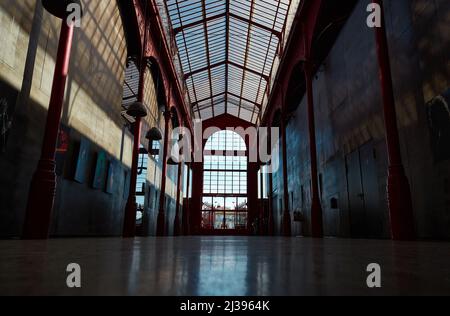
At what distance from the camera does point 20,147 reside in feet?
17.7

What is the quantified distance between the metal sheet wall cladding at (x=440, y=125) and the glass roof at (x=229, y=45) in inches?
321

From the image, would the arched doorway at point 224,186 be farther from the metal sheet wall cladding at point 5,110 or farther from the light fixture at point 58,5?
the light fixture at point 58,5

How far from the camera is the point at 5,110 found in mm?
4969

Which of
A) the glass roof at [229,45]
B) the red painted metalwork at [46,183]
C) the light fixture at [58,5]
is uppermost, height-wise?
the glass roof at [229,45]

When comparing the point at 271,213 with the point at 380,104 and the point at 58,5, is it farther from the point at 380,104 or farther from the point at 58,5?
the point at 58,5

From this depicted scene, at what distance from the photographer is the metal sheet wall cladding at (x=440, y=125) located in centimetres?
517

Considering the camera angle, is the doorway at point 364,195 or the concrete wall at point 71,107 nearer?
the concrete wall at point 71,107

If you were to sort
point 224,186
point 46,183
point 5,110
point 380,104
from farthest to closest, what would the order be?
point 224,186 → point 380,104 → point 5,110 → point 46,183

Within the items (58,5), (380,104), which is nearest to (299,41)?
(380,104)

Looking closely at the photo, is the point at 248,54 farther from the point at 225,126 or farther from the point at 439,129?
the point at 439,129

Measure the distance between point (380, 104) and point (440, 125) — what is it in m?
2.27

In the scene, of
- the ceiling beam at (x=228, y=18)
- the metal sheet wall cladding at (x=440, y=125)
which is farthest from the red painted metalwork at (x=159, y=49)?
the metal sheet wall cladding at (x=440, y=125)

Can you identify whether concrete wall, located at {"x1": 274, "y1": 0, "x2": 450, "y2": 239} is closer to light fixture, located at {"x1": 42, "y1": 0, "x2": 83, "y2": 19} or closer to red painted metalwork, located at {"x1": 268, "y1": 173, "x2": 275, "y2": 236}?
light fixture, located at {"x1": 42, "y1": 0, "x2": 83, "y2": 19}
